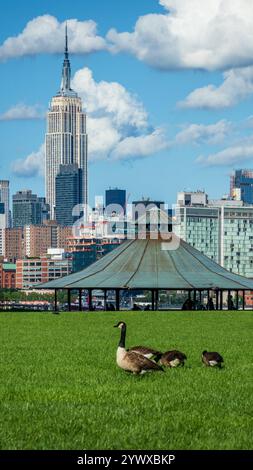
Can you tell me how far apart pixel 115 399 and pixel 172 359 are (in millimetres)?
4224

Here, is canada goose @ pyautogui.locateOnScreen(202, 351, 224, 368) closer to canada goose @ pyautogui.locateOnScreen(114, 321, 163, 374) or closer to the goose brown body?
the goose brown body

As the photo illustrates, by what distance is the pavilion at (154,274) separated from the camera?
192ft

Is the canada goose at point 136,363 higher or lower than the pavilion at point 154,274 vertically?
higher

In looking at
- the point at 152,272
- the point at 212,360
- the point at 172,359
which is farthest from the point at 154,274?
the point at 172,359

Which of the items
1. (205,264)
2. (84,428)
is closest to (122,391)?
(84,428)

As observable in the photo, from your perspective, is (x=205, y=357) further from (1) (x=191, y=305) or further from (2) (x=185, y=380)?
(1) (x=191, y=305)

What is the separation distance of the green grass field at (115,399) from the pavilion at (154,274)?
29588 mm

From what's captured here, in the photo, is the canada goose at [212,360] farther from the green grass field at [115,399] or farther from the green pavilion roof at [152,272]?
the green pavilion roof at [152,272]

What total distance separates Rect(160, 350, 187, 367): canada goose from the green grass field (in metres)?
0.28

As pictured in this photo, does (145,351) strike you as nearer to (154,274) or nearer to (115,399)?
(115,399)

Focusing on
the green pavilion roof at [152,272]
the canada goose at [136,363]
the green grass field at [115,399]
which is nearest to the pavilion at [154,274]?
the green pavilion roof at [152,272]

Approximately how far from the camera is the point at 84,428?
14258 mm

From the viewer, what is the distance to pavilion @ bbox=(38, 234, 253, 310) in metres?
58.6

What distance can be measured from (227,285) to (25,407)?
143 feet
